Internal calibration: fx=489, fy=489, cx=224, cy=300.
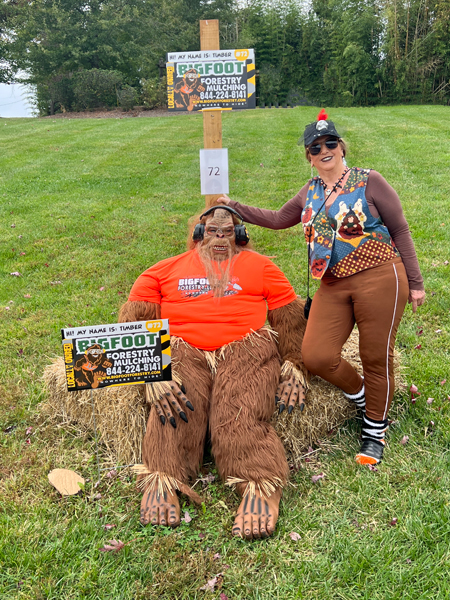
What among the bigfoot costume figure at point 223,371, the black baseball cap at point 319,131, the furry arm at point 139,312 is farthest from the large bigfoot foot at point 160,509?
the black baseball cap at point 319,131

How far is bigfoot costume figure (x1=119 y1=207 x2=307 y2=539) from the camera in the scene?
8.48 feet

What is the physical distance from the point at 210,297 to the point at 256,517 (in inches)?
52.3

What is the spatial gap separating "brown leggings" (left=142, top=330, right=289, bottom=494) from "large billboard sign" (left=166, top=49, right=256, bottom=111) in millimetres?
1639

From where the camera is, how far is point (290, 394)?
3.01 meters

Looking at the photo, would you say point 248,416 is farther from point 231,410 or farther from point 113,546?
point 113,546

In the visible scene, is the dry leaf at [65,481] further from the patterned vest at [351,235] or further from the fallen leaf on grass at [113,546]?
the patterned vest at [351,235]

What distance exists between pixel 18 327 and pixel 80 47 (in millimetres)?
22350

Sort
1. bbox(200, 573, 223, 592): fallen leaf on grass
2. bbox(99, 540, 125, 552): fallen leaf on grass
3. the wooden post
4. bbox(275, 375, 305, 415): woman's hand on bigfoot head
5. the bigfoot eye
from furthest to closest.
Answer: the wooden post
the bigfoot eye
bbox(275, 375, 305, 415): woman's hand on bigfoot head
bbox(99, 540, 125, 552): fallen leaf on grass
bbox(200, 573, 223, 592): fallen leaf on grass

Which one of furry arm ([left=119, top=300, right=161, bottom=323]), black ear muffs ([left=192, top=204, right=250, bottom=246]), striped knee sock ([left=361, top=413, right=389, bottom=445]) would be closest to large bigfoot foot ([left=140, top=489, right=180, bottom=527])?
furry arm ([left=119, top=300, right=161, bottom=323])

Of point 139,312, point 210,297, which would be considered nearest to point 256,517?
point 210,297

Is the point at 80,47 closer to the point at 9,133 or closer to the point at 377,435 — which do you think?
the point at 9,133

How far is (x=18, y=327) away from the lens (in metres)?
4.57

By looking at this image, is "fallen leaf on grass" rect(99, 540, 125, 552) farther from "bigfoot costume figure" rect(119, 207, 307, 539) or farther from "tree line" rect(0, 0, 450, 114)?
"tree line" rect(0, 0, 450, 114)

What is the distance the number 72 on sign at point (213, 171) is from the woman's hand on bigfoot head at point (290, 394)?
54.9 inches
